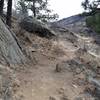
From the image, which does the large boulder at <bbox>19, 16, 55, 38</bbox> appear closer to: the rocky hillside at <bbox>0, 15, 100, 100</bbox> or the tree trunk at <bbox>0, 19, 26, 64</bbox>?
the rocky hillside at <bbox>0, 15, 100, 100</bbox>

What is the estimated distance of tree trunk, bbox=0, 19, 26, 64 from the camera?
9.23 m

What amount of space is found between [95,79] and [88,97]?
144 centimetres

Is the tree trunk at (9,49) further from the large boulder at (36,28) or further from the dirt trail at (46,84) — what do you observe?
the large boulder at (36,28)

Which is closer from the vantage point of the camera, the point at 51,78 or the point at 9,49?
the point at 51,78

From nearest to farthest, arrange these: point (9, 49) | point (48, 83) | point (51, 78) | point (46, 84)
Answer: point (46, 84) → point (48, 83) → point (51, 78) → point (9, 49)

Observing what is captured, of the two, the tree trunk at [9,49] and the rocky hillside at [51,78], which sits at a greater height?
the tree trunk at [9,49]

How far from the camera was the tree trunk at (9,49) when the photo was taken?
923cm

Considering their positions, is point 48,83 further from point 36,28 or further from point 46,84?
point 36,28

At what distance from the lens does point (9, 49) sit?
9.64m

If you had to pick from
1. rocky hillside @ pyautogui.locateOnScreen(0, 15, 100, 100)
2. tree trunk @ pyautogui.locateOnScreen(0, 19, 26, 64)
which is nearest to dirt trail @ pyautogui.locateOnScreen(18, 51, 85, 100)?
rocky hillside @ pyautogui.locateOnScreen(0, 15, 100, 100)

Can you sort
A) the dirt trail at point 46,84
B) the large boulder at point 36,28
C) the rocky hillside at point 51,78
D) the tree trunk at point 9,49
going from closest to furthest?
the rocky hillside at point 51,78
the dirt trail at point 46,84
the tree trunk at point 9,49
the large boulder at point 36,28

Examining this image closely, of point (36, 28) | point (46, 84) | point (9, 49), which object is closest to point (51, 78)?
point (46, 84)

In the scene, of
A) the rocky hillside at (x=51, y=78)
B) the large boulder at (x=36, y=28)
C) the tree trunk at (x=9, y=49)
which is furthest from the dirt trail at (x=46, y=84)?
the large boulder at (x=36, y=28)

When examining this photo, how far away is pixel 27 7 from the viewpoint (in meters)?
23.6
